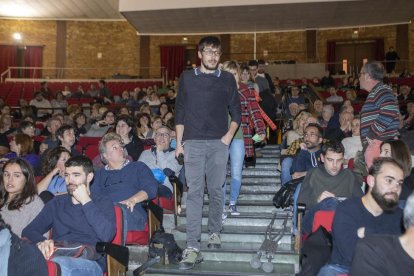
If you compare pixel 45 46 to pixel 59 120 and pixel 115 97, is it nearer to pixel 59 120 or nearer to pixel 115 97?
pixel 115 97

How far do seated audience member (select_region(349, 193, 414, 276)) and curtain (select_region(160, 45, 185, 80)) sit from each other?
19.0m

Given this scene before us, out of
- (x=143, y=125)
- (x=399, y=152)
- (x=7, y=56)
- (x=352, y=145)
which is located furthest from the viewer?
A: (x=7, y=56)

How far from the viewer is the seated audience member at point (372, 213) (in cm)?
281

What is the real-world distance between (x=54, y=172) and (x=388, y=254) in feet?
10.9

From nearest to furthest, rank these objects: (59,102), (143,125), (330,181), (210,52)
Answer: (210,52), (330,181), (143,125), (59,102)

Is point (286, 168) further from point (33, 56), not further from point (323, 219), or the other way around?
point (33, 56)

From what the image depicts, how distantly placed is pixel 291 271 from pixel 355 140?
2347mm

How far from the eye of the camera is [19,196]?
3898 millimetres

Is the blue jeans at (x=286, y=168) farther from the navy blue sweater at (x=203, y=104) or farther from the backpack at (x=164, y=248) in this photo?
the backpack at (x=164, y=248)

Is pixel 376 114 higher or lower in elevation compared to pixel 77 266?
higher

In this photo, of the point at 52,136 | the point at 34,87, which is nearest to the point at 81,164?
the point at 52,136

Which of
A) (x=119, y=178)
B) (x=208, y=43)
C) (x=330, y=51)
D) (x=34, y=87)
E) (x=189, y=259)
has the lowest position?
(x=189, y=259)

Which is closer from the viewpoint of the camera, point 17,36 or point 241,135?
point 241,135

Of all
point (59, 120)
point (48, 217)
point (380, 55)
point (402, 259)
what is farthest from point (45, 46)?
point (402, 259)
